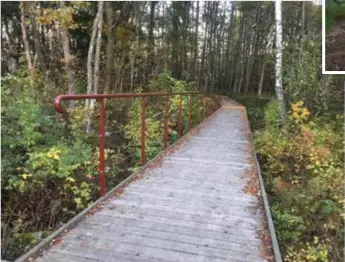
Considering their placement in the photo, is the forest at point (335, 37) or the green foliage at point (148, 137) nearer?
the forest at point (335, 37)

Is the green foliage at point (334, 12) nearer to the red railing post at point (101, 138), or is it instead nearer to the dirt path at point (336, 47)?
the dirt path at point (336, 47)

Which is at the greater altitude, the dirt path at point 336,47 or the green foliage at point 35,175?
the dirt path at point 336,47

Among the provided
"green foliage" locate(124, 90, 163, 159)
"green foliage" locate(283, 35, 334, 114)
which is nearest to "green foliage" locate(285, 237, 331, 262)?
"green foliage" locate(124, 90, 163, 159)

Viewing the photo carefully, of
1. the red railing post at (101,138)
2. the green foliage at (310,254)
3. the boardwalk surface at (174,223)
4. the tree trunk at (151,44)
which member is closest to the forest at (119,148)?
the green foliage at (310,254)

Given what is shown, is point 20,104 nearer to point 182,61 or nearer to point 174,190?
point 174,190

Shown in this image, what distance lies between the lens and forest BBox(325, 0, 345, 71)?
3.61m

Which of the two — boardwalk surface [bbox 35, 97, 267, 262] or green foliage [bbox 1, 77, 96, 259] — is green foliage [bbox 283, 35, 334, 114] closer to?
boardwalk surface [bbox 35, 97, 267, 262]

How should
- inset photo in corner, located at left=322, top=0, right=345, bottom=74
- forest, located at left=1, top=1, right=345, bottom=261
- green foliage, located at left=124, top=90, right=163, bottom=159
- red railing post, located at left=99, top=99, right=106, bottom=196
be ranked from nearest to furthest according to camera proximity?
inset photo in corner, located at left=322, top=0, right=345, bottom=74 < red railing post, located at left=99, top=99, right=106, bottom=196 < forest, located at left=1, top=1, right=345, bottom=261 < green foliage, located at left=124, top=90, right=163, bottom=159

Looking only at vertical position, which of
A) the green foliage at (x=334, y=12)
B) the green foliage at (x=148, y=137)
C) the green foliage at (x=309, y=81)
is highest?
the green foliage at (x=334, y=12)

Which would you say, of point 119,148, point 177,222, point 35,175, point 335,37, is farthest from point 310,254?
point 119,148

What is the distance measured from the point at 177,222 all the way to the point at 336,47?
105 inches

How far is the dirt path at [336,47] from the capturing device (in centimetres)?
412

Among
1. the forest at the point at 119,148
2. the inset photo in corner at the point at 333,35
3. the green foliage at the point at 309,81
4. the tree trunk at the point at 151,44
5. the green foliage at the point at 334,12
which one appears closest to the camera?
the green foliage at the point at 334,12

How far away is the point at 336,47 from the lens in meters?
4.20
